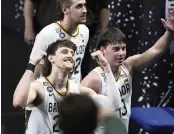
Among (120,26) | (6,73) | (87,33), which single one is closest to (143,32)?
(120,26)

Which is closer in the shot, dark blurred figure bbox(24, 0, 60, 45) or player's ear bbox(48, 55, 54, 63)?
player's ear bbox(48, 55, 54, 63)

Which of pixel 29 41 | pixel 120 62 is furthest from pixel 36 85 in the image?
pixel 29 41

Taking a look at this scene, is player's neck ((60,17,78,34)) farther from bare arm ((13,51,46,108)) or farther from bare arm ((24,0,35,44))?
bare arm ((13,51,46,108))

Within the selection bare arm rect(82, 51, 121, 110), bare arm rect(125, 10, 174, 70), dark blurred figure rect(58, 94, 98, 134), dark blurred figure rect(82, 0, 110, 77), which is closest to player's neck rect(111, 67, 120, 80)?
bare arm rect(125, 10, 174, 70)

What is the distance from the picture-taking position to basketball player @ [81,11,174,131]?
4.67 meters

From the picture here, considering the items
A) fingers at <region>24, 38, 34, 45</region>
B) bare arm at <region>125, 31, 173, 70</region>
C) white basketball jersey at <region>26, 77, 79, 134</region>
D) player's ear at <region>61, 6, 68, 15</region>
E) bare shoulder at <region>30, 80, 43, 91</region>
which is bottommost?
white basketball jersey at <region>26, 77, 79, 134</region>

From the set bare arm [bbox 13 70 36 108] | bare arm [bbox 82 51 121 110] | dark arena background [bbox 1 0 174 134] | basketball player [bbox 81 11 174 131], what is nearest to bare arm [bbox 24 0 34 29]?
dark arena background [bbox 1 0 174 134]

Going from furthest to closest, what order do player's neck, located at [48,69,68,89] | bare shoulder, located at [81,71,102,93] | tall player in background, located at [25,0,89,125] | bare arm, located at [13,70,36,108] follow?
tall player in background, located at [25,0,89,125], bare shoulder, located at [81,71,102,93], player's neck, located at [48,69,68,89], bare arm, located at [13,70,36,108]

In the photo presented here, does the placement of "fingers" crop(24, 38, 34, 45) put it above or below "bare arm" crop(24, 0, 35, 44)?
below

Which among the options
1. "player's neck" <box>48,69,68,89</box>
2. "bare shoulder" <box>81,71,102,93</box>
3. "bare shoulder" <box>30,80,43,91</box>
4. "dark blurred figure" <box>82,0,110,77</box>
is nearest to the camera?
"bare shoulder" <box>30,80,43,91</box>

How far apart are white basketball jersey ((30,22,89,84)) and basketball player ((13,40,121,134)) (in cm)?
38

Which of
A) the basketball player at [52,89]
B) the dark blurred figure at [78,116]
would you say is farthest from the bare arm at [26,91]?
the dark blurred figure at [78,116]

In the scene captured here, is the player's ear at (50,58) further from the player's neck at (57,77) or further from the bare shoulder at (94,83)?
the bare shoulder at (94,83)

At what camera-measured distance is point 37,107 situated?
4.25 metres
